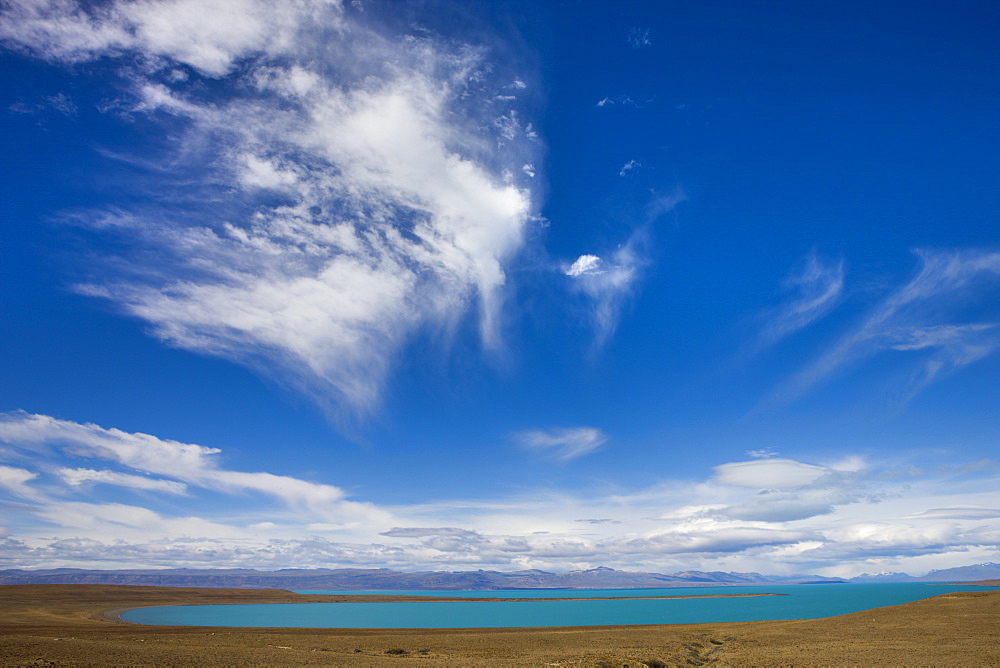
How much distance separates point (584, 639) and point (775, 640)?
1897cm

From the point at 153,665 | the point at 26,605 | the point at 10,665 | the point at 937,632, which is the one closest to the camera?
the point at 10,665

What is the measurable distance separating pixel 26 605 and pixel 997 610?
599 ft

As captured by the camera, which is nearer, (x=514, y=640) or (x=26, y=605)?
(x=514, y=640)

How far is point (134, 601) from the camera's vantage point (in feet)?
519

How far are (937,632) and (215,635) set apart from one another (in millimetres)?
74579

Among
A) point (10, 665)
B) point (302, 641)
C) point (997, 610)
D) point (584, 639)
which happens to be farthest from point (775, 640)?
point (10, 665)

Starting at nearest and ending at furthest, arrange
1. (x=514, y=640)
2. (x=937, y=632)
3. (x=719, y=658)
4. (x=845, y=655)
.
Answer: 1. (x=845, y=655)
2. (x=719, y=658)
3. (x=937, y=632)
4. (x=514, y=640)

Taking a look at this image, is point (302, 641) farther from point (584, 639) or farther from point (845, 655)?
point (845, 655)

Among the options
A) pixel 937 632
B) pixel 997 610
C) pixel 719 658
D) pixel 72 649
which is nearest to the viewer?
pixel 72 649

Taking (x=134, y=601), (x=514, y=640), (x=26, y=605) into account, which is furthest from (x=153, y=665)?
(x=134, y=601)

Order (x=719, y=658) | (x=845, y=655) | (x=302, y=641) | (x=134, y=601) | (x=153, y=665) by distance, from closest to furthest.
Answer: (x=153, y=665) → (x=845, y=655) → (x=719, y=658) → (x=302, y=641) → (x=134, y=601)

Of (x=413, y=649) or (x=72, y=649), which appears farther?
(x=413, y=649)

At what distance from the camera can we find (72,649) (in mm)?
36844

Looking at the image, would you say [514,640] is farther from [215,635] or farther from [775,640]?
[215,635]
